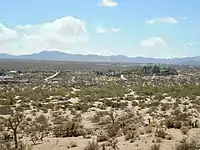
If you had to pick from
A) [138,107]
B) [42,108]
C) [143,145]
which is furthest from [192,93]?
[143,145]

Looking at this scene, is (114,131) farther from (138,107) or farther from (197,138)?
(138,107)

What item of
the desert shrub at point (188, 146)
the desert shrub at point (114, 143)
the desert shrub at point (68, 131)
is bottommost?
the desert shrub at point (68, 131)

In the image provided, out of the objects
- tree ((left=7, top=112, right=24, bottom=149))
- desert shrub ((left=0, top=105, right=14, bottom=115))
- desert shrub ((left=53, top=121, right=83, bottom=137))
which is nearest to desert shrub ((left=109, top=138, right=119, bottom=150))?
desert shrub ((left=53, top=121, right=83, bottom=137))

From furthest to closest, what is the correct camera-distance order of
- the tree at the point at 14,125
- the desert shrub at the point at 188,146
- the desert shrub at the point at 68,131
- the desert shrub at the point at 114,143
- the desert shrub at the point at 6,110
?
the desert shrub at the point at 6,110 < the desert shrub at the point at 68,131 < the tree at the point at 14,125 < the desert shrub at the point at 114,143 < the desert shrub at the point at 188,146

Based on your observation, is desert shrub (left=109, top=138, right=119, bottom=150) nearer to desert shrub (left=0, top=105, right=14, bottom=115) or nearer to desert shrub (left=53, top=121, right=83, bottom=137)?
desert shrub (left=53, top=121, right=83, bottom=137)

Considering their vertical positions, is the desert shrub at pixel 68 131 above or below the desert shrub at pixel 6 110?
above

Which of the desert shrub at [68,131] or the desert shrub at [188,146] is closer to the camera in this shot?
the desert shrub at [188,146]

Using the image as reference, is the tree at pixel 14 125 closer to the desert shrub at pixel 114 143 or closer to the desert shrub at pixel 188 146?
the desert shrub at pixel 114 143

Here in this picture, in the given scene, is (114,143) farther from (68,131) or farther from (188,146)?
(68,131)

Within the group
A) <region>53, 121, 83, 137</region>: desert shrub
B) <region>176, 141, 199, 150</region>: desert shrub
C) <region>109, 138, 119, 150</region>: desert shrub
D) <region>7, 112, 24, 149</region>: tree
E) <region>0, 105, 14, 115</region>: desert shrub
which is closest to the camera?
<region>176, 141, 199, 150</region>: desert shrub

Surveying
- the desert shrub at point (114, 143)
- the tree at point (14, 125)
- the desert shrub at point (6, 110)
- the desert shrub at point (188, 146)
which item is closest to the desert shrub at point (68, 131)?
the tree at point (14, 125)

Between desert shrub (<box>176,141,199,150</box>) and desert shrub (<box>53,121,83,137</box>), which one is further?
desert shrub (<box>53,121,83,137</box>)

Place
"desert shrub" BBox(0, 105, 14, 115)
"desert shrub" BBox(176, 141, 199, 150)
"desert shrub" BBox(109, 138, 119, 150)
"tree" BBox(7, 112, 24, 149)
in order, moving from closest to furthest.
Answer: "desert shrub" BBox(176, 141, 199, 150), "desert shrub" BBox(109, 138, 119, 150), "tree" BBox(7, 112, 24, 149), "desert shrub" BBox(0, 105, 14, 115)
